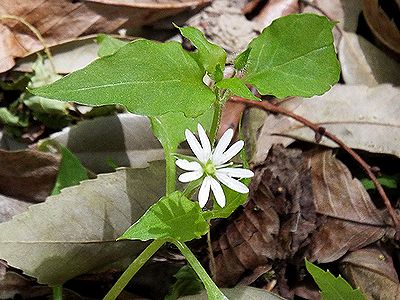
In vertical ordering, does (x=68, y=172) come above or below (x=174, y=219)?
below

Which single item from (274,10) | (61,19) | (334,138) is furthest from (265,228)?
(61,19)

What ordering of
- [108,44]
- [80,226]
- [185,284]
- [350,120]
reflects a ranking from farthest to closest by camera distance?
[350,120] → [108,44] → [185,284] → [80,226]

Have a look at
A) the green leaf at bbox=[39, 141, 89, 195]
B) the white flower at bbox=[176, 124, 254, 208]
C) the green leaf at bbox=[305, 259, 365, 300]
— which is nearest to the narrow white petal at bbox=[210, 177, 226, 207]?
the white flower at bbox=[176, 124, 254, 208]

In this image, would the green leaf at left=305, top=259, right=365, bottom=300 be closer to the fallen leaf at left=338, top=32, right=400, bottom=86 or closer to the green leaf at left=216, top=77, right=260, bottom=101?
the green leaf at left=216, top=77, right=260, bottom=101

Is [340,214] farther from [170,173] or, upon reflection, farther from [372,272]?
[170,173]

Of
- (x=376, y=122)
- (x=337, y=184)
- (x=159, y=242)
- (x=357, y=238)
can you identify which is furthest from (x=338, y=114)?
(x=159, y=242)

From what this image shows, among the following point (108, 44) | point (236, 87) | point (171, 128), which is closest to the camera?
point (236, 87)

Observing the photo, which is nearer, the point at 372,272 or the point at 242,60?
the point at 242,60
